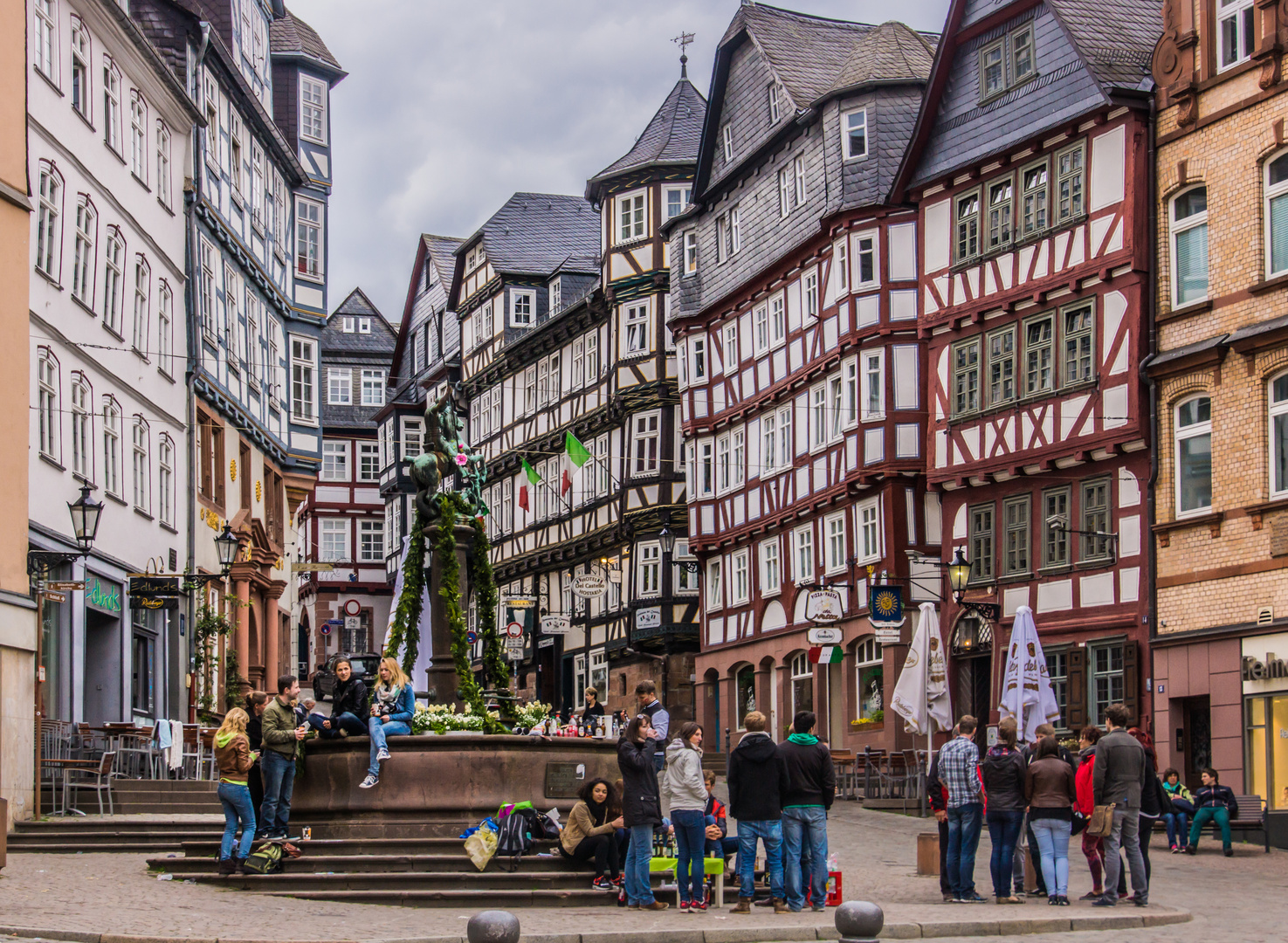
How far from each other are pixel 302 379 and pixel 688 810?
31721 millimetres

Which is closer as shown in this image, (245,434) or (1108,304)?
(1108,304)

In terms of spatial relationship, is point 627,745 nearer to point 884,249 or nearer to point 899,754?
point 899,754

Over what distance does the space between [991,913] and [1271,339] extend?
14.2 metres

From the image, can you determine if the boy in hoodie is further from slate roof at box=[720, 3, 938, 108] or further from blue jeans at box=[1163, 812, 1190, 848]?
slate roof at box=[720, 3, 938, 108]

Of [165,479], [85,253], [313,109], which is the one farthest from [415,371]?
[85,253]

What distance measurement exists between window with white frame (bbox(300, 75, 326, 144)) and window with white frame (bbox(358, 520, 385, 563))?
37.3 meters

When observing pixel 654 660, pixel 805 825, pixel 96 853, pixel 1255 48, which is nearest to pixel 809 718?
pixel 805 825

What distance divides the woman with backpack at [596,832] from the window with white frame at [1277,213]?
15.3 metres

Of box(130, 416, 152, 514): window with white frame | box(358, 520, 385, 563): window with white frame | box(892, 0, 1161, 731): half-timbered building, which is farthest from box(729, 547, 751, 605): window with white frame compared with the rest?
box(358, 520, 385, 563): window with white frame

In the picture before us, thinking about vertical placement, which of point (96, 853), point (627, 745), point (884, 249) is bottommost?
point (96, 853)

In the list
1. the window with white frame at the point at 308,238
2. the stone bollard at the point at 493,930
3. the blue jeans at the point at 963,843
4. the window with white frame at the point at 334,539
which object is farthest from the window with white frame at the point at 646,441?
the stone bollard at the point at 493,930

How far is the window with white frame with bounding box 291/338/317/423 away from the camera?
154 feet

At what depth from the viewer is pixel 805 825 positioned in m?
17.5

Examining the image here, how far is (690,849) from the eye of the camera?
17.3 meters
